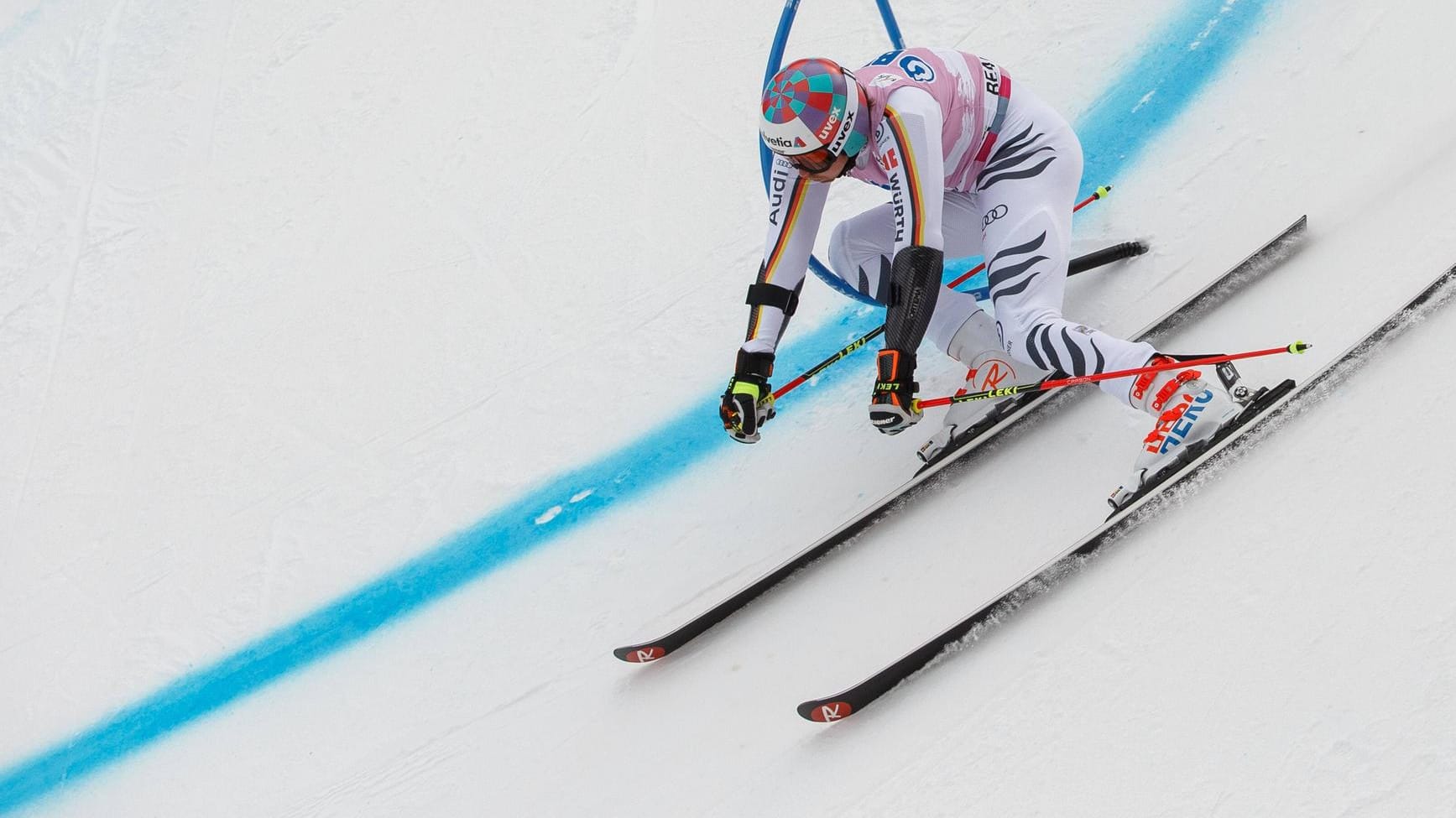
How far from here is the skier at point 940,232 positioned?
324 cm

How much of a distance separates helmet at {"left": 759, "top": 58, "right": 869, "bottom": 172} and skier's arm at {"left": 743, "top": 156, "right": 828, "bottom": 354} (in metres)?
0.32

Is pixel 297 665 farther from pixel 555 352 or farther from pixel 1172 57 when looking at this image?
pixel 1172 57

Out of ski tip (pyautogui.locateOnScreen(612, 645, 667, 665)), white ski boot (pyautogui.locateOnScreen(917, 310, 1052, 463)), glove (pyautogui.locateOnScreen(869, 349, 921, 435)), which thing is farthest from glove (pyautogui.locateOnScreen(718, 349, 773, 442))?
ski tip (pyautogui.locateOnScreen(612, 645, 667, 665))

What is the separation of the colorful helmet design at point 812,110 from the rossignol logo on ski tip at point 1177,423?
1227 millimetres

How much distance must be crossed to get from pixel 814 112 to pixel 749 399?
3.09 feet

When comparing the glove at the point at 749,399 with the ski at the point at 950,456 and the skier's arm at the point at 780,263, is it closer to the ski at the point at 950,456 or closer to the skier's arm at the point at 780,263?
the skier's arm at the point at 780,263

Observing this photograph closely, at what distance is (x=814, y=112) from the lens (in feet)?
10.5

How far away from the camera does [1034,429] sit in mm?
3826

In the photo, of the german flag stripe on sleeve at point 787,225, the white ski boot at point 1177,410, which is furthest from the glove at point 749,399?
the white ski boot at point 1177,410

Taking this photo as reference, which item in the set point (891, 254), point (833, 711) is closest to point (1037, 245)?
point (891, 254)

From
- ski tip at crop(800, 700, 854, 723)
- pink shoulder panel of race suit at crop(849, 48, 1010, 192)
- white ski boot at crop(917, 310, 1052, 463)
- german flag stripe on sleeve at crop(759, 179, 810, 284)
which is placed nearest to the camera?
ski tip at crop(800, 700, 854, 723)

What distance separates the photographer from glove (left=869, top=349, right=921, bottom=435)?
129 inches

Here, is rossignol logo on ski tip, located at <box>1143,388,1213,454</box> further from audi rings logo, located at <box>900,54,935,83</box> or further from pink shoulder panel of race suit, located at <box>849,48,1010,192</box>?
audi rings logo, located at <box>900,54,935,83</box>

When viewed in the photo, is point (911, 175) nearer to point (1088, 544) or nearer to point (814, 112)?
point (814, 112)
